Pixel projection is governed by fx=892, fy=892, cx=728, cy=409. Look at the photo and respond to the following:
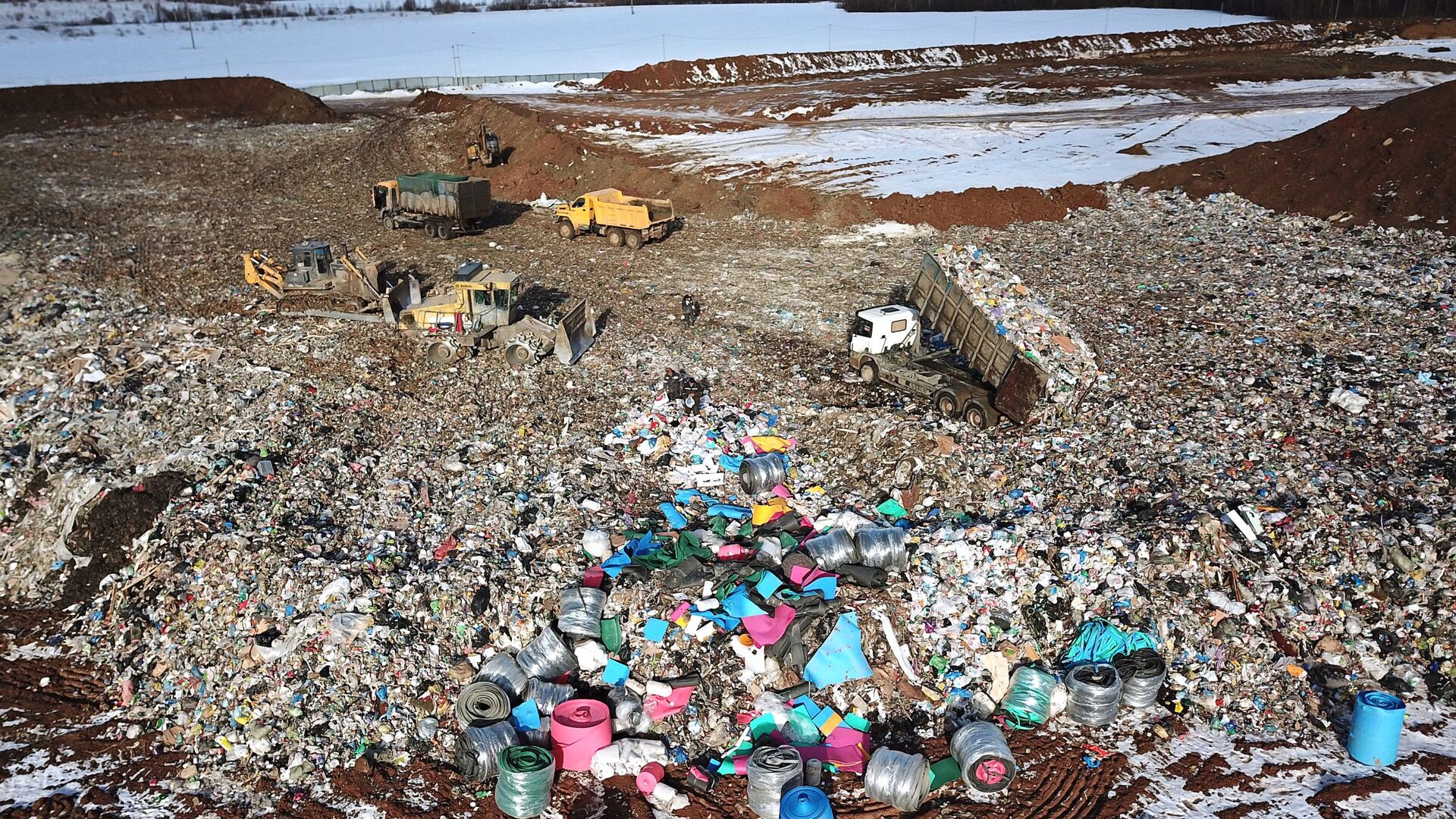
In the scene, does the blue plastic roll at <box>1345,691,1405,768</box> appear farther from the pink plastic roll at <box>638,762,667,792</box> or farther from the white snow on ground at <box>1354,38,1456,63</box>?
the white snow on ground at <box>1354,38,1456,63</box>

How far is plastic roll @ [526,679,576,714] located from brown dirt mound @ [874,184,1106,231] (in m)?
16.4

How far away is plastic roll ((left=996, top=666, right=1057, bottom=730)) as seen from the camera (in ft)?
28.3

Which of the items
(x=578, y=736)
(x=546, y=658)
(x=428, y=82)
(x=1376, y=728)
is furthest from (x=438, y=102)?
(x=1376, y=728)

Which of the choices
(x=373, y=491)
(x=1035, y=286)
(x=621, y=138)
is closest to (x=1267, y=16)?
(x=621, y=138)

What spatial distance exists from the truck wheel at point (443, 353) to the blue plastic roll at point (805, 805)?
10208 millimetres

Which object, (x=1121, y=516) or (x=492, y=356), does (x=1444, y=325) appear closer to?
(x=1121, y=516)

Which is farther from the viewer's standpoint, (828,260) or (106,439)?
(828,260)

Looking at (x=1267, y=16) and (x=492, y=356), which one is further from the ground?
(x=1267, y=16)

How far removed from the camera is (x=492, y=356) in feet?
50.8

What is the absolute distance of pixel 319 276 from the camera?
55.6 feet

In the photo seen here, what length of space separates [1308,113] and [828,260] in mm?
22635

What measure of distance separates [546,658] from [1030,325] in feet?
27.2

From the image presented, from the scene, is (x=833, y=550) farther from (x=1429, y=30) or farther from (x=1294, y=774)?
(x=1429, y=30)

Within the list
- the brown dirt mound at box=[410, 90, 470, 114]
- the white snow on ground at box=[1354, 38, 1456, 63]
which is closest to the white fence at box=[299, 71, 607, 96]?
the brown dirt mound at box=[410, 90, 470, 114]
